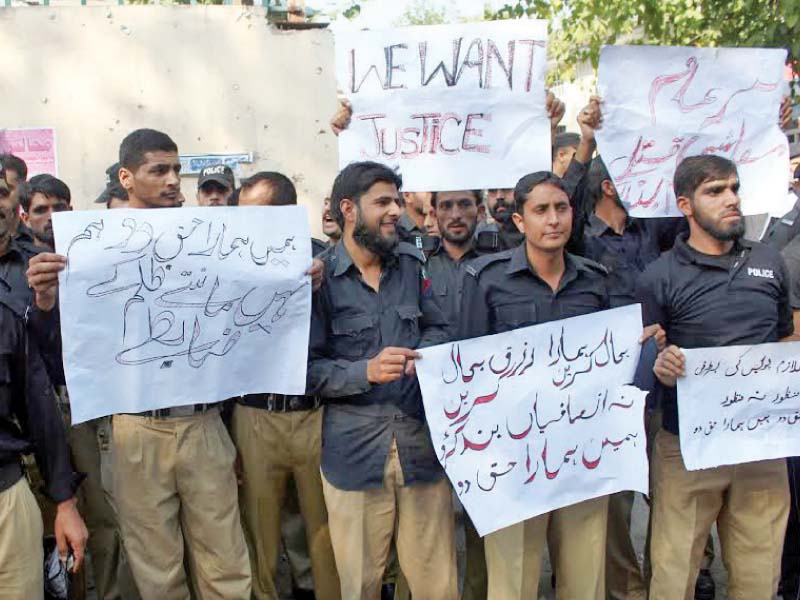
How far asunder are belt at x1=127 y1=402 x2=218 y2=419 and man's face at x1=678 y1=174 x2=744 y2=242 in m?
2.25

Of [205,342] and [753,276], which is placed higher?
[753,276]

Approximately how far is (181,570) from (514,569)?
1396mm

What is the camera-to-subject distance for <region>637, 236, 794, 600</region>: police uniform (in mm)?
3574

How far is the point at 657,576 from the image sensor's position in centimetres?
370

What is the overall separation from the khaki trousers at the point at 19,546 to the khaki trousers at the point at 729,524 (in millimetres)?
2471

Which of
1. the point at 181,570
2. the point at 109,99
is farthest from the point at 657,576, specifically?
the point at 109,99

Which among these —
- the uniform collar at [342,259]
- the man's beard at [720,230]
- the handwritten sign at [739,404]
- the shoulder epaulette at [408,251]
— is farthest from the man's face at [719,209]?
the uniform collar at [342,259]

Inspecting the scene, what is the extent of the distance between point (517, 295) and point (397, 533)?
1090mm

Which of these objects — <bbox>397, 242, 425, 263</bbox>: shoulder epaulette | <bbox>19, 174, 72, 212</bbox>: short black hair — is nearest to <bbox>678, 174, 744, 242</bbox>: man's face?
<bbox>397, 242, 425, 263</bbox>: shoulder epaulette

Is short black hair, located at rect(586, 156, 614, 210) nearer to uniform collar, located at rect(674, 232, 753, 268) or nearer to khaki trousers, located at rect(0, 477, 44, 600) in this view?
uniform collar, located at rect(674, 232, 753, 268)

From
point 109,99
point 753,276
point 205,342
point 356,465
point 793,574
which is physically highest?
point 109,99

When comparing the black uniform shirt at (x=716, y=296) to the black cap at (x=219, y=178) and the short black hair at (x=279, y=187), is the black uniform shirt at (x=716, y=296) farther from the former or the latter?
the black cap at (x=219, y=178)

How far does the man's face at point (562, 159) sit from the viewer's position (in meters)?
5.34

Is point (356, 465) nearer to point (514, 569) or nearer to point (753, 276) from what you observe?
point (514, 569)
